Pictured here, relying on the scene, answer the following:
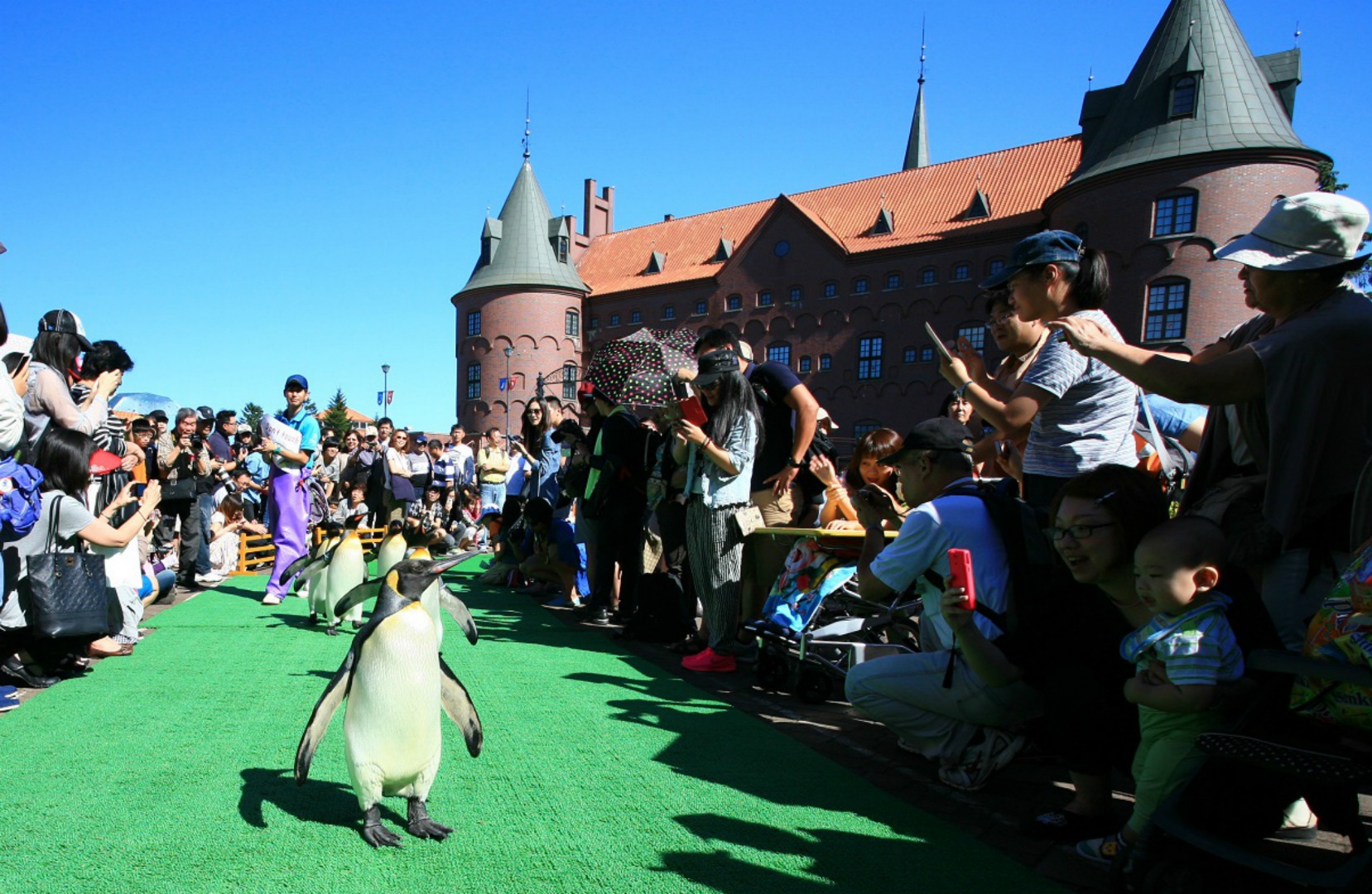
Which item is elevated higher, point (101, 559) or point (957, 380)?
point (957, 380)

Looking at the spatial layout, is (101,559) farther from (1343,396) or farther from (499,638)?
(1343,396)

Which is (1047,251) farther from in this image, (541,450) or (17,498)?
(541,450)

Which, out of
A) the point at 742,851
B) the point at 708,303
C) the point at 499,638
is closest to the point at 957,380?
the point at 742,851

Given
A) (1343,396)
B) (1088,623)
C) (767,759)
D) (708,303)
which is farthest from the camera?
(708,303)

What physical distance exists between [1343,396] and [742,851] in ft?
7.57

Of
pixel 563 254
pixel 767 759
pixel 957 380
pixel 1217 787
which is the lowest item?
pixel 767 759

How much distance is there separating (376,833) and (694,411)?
140 inches

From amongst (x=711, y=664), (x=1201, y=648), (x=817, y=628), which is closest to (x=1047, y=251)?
(x=1201, y=648)

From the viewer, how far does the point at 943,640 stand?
11.8 feet

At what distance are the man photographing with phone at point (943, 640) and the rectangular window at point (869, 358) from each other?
39.1 metres

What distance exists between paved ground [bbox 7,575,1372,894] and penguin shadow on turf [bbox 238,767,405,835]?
1.97 m

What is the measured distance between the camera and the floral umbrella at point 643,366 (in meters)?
6.74

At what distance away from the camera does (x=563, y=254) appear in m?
55.7

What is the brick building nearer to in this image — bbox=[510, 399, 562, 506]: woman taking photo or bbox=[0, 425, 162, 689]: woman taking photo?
bbox=[510, 399, 562, 506]: woman taking photo
